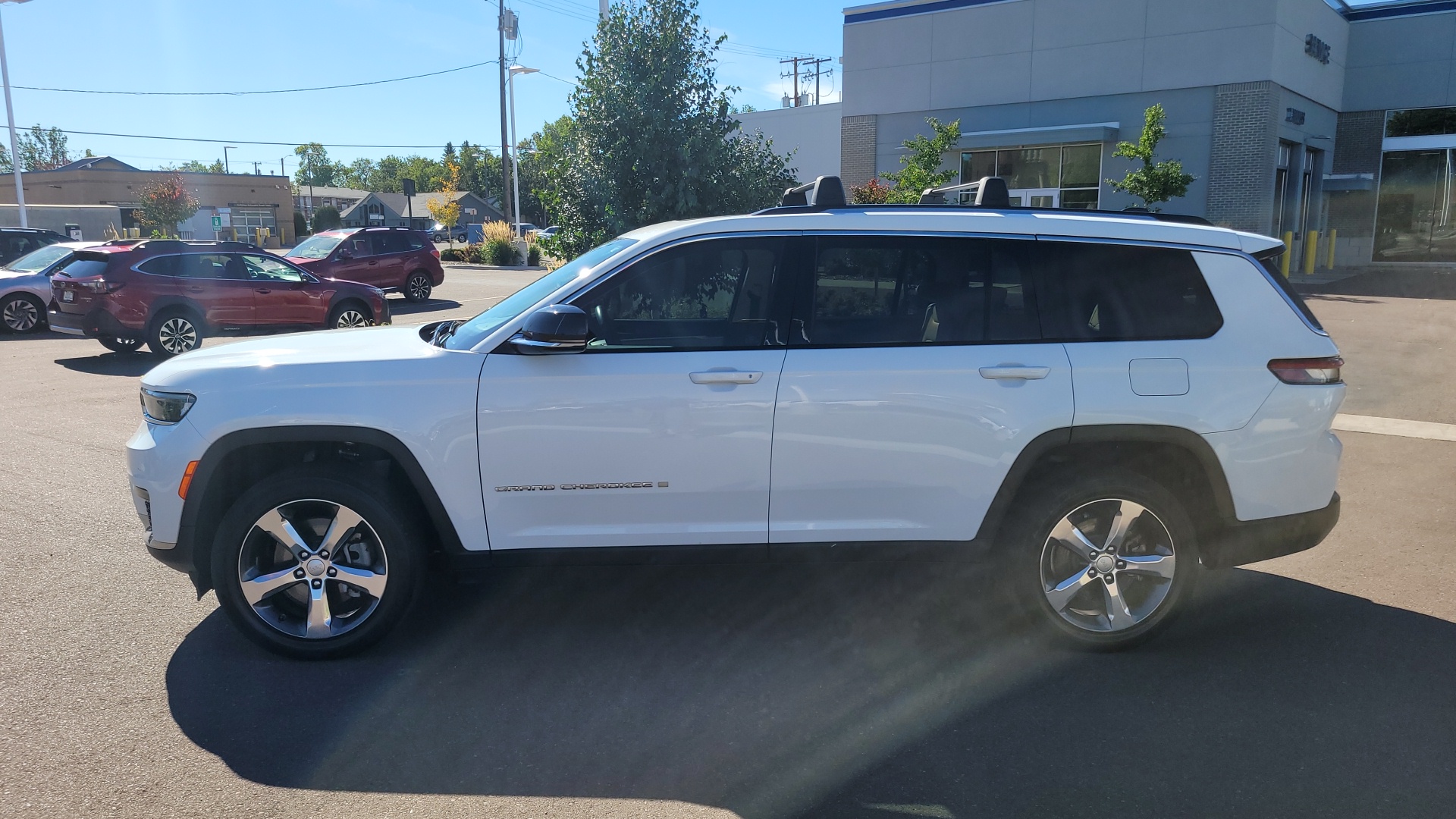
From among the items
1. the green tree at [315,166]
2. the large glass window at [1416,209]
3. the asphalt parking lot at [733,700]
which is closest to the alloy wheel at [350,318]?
the asphalt parking lot at [733,700]

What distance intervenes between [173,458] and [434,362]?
1.10 metres

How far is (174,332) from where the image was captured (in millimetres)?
13562

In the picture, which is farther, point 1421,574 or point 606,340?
point 1421,574

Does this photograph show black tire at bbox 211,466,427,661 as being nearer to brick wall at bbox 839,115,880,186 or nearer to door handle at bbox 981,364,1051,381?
door handle at bbox 981,364,1051,381

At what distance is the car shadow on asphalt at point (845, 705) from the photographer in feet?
10.6

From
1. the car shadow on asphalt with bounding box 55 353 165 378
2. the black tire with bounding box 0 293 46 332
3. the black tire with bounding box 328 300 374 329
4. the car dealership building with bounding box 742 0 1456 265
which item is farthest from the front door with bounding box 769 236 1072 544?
the car dealership building with bounding box 742 0 1456 265

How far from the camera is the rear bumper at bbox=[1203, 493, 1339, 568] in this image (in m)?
4.17

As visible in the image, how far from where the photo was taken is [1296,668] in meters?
4.11

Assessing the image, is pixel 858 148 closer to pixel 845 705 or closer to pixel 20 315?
pixel 20 315

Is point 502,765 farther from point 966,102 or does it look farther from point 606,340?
point 966,102

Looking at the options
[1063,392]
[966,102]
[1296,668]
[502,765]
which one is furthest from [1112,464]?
[966,102]

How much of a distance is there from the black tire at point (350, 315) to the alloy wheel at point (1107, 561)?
1273 centimetres

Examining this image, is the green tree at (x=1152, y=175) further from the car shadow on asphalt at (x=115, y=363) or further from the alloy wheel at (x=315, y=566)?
the alloy wheel at (x=315, y=566)

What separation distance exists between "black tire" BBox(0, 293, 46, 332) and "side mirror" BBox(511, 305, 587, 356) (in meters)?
16.2
